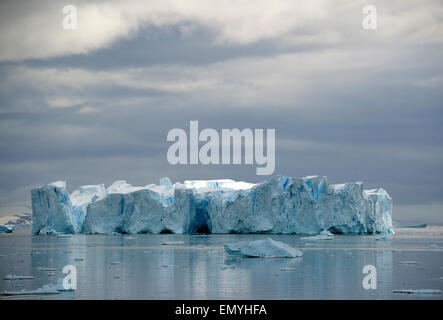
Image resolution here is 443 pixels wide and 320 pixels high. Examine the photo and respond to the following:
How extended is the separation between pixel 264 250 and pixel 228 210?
27249mm

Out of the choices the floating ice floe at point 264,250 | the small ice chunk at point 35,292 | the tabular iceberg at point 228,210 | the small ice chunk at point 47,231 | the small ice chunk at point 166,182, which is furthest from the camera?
the small ice chunk at point 166,182

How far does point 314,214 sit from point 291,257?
24299 mm

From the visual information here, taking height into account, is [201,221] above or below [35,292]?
below

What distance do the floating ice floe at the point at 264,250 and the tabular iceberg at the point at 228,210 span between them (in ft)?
77.9

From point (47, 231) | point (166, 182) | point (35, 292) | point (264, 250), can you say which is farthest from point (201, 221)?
point (35, 292)

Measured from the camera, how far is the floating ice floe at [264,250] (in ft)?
71.8

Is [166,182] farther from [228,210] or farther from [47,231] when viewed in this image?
[47,231]

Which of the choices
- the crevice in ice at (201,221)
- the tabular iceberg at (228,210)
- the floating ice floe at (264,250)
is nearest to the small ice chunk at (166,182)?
the tabular iceberg at (228,210)

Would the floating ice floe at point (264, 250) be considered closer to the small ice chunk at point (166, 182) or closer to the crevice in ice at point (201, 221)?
the crevice in ice at point (201, 221)

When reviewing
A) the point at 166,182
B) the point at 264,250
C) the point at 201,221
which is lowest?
the point at 201,221

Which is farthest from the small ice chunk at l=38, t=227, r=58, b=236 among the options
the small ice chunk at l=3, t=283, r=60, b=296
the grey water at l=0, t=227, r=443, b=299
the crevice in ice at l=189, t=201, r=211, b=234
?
the small ice chunk at l=3, t=283, r=60, b=296

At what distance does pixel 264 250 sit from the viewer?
21969 mm
